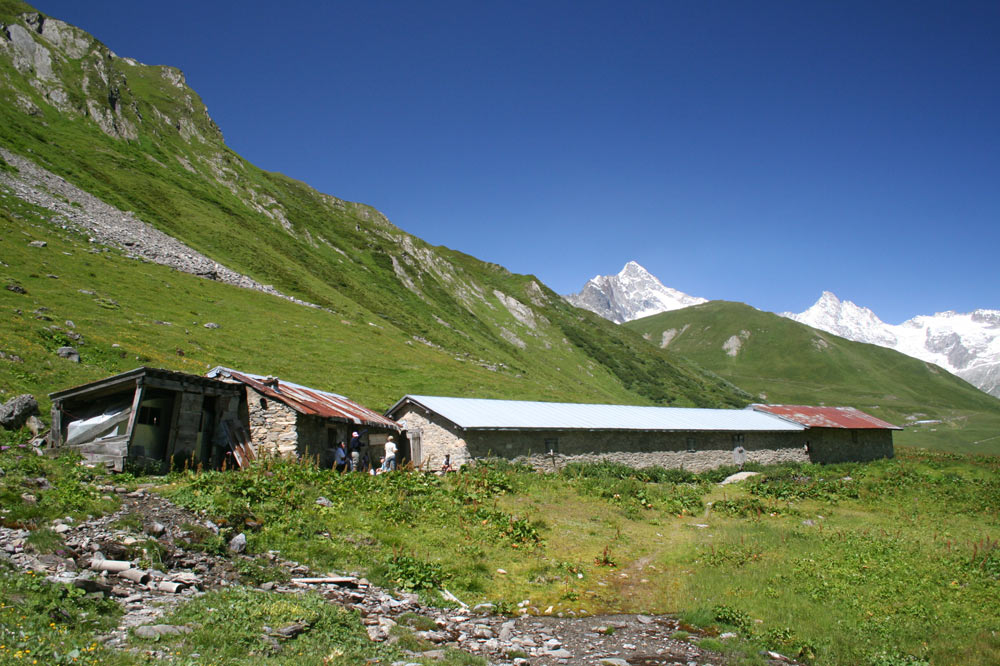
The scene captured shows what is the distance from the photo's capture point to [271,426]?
2309cm

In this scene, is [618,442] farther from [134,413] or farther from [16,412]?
[16,412]

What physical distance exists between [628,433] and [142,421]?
87.6 feet

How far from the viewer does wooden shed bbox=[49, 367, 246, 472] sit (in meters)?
→ 18.4

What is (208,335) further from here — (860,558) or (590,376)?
(590,376)

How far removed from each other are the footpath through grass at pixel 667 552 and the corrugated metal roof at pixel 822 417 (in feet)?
71.9

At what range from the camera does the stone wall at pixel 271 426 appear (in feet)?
74.6

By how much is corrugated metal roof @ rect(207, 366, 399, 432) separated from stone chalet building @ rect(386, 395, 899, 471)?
11.0ft

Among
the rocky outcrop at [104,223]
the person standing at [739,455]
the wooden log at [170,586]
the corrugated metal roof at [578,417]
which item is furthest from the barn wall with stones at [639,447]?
the rocky outcrop at [104,223]

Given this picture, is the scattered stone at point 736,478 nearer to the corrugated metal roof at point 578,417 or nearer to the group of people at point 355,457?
the corrugated metal roof at point 578,417

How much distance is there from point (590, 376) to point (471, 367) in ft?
124

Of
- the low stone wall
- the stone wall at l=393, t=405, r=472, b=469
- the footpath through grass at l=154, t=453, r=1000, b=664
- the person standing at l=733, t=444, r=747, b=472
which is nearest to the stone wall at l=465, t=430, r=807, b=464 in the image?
A: the low stone wall

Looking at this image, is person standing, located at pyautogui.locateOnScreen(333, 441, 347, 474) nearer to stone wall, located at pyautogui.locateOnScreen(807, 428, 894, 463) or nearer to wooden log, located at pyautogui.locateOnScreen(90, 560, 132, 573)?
wooden log, located at pyautogui.locateOnScreen(90, 560, 132, 573)

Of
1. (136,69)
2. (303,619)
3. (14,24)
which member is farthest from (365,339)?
(136,69)

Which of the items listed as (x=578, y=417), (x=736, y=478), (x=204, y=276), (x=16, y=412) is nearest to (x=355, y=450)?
(x=16, y=412)
